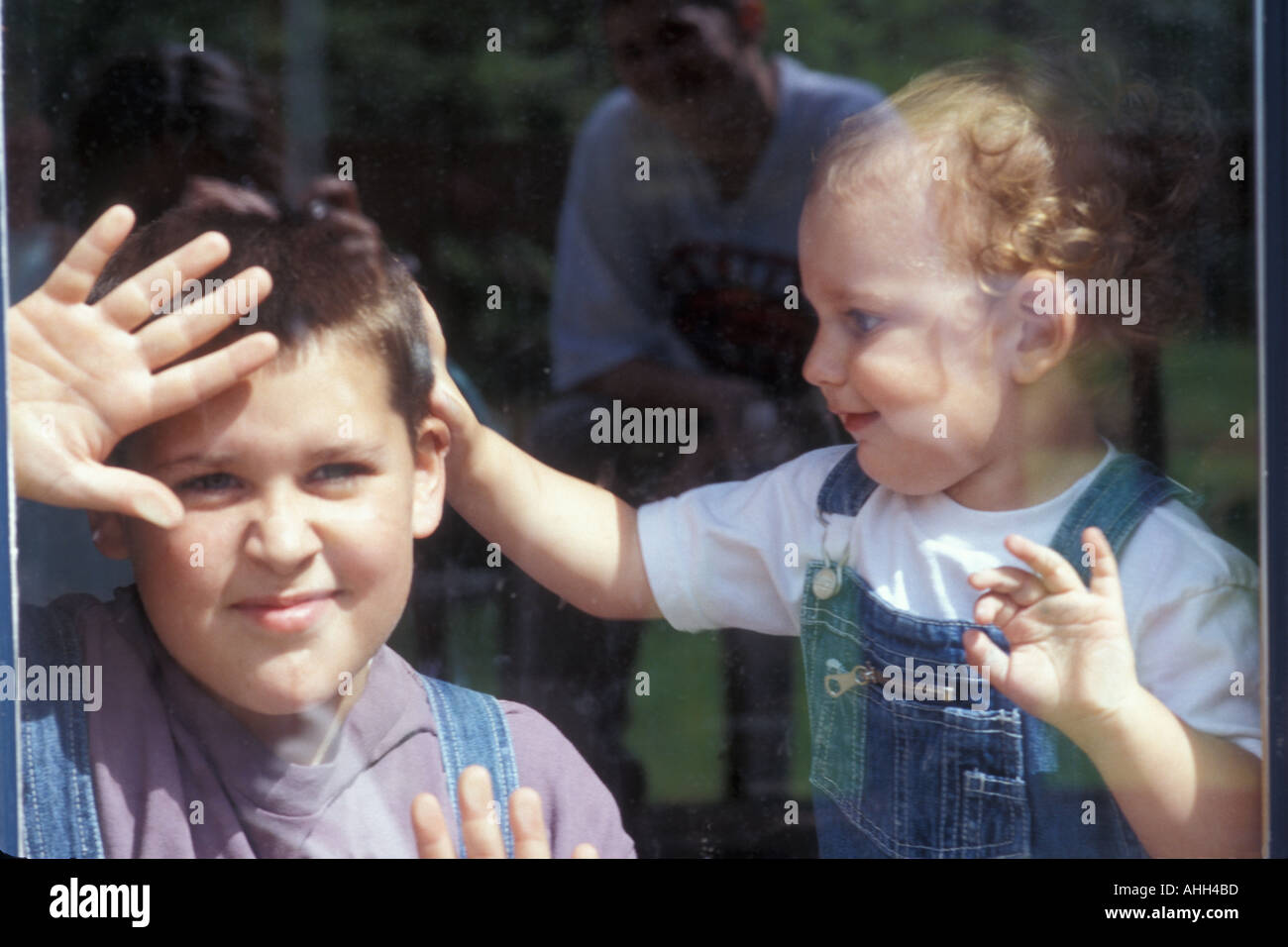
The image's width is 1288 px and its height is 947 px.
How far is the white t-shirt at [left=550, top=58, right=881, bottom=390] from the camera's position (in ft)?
5.35

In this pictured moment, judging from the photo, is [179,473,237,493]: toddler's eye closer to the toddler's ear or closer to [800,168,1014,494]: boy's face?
the toddler's ear

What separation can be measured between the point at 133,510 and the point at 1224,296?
1506mm

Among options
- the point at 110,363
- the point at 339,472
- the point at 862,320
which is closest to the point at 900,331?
the point at 862,320

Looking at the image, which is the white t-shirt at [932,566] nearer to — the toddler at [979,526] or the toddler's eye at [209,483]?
the toddler at [979,526]

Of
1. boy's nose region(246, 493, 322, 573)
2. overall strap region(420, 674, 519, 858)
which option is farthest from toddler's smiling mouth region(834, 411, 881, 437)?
boy's nose region(246, 493, 322, 573)

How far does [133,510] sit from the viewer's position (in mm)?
1629

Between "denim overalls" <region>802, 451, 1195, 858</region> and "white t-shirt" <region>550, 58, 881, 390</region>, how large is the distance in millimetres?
318

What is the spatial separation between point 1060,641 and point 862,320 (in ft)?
1.68

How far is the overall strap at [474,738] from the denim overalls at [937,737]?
44 cm

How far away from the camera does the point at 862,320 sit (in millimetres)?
1643

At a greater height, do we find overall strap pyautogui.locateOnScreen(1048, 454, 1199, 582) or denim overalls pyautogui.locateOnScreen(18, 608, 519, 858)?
overall strap pyautogui.locateOnScreen(1048, 454, 1199, 582)

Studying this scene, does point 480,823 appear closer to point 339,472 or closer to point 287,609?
point 287,609

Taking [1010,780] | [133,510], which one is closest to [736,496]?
[1010,780]

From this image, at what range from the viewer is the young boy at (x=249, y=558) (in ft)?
5.32
